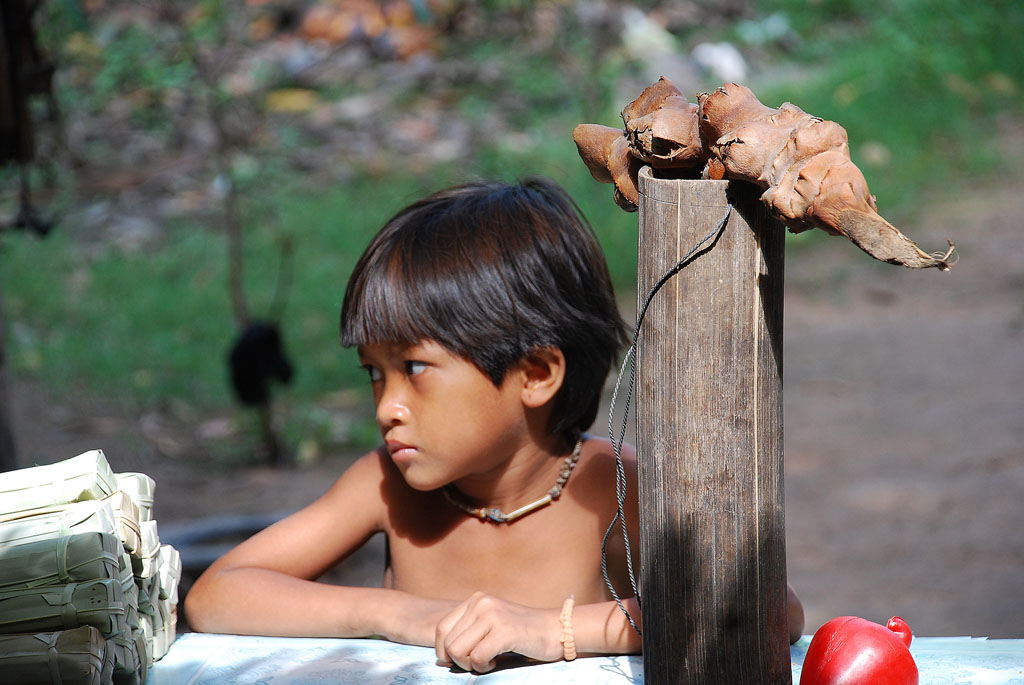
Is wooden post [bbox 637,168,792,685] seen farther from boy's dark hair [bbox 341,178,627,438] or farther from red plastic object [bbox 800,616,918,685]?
boy's dark hair [bbox 341,178,627,438]

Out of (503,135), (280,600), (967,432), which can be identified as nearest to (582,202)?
(503,135)

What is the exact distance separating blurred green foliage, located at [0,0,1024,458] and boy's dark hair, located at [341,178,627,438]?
2520 mm

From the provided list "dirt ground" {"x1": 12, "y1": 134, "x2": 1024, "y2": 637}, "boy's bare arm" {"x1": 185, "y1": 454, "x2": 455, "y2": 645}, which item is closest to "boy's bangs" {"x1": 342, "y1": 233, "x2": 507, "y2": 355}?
"boy's bare arm" {"x1": 185, "y1": 454, "x2": 455, "y2": 645}

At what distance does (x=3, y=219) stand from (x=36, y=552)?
6066 mm

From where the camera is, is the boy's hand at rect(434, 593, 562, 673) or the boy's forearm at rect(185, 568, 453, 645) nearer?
the boy's hand at rect(434, 593, 562, 673)

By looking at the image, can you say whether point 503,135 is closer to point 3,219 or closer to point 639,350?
point 3,219

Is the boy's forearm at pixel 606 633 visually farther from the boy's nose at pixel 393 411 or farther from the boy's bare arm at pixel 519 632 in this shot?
the boy's nose at pixel 393 411

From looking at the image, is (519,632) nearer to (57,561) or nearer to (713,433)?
(713,433)

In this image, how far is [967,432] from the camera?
476 cm

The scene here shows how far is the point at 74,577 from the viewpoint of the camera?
1467mm

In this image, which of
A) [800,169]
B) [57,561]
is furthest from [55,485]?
[800,169]

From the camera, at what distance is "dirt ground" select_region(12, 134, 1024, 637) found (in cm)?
382

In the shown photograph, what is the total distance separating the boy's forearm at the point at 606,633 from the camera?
5.32 feet

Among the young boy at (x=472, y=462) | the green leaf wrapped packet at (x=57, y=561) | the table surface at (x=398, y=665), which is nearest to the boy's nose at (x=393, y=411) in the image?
the young boy at (x=472, y=462)
